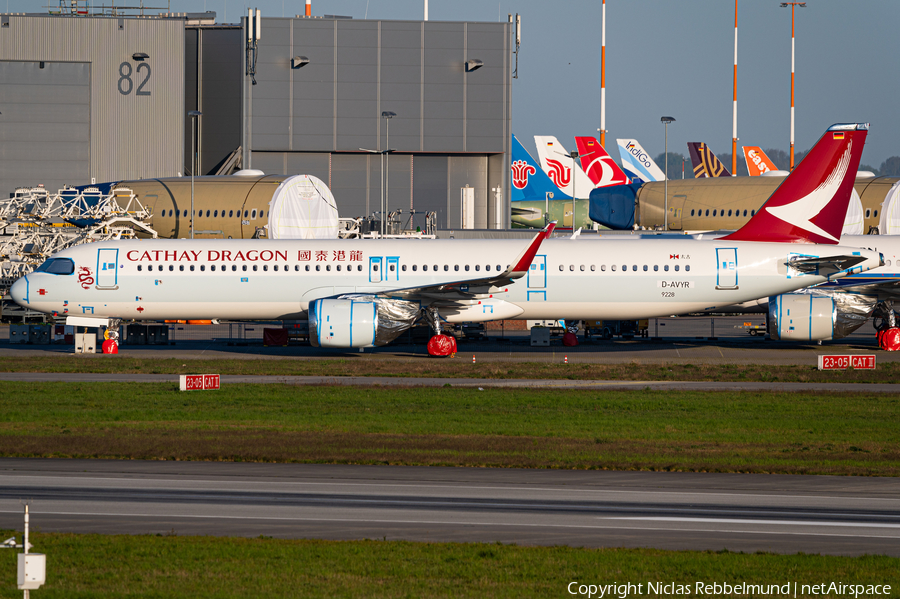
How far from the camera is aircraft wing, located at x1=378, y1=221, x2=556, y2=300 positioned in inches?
1253

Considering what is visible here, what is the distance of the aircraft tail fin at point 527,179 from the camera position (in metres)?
110

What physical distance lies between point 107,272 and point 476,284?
44.3ft

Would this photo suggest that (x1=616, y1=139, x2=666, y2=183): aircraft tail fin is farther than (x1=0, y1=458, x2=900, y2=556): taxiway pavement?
Yes

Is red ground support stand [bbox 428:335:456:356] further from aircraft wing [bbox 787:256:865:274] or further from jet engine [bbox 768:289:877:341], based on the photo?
aircraft wing [bbox 787:256:865:274]

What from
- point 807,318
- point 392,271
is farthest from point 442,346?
point 807,318

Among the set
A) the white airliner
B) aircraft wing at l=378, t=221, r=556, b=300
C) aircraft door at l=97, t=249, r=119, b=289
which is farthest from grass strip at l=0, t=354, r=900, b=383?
aircraft door at l=97, t=249, r=119, b=289

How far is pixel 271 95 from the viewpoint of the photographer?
7262cm

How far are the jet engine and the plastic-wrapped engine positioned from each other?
44.3 ft

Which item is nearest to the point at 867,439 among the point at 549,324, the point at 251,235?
the point at 549,324

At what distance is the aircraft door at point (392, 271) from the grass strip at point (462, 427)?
9.33 meters

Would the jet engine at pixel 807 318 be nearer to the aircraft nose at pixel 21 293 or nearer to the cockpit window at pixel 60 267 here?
the cockpit window at pixel 60 267

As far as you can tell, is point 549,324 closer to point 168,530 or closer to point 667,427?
point 667,427

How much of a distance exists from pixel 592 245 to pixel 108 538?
2595 centimetres

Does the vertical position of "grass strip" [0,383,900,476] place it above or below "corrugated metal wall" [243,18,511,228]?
below
